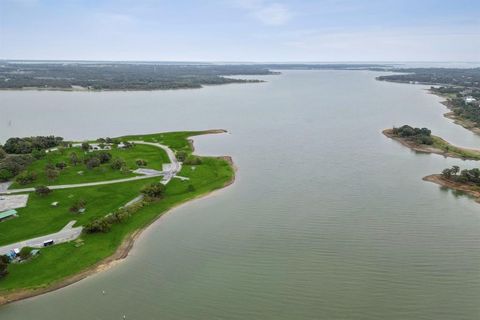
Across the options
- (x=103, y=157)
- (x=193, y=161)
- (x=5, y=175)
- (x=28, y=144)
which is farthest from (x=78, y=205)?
(x=28, y=144)

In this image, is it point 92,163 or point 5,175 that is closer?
point 5,175

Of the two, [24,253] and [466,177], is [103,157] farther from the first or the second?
[466,177]

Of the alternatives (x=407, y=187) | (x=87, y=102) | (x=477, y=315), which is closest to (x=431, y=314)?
(x=477, y=315)

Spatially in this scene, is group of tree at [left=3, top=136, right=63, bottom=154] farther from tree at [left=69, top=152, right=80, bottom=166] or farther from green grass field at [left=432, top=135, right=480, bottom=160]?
green grass field at [left=432, top=135, right=480, bottom=160]

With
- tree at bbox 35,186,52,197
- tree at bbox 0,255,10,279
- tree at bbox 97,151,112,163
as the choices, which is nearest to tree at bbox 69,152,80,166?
tree at bbox 97,151,112,163

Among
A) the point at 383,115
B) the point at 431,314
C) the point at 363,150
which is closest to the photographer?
the point at 431,314

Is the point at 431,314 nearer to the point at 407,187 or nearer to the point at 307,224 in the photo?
the point at 307,224

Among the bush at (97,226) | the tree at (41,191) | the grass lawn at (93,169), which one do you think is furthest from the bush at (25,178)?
the bush at (97,226)
